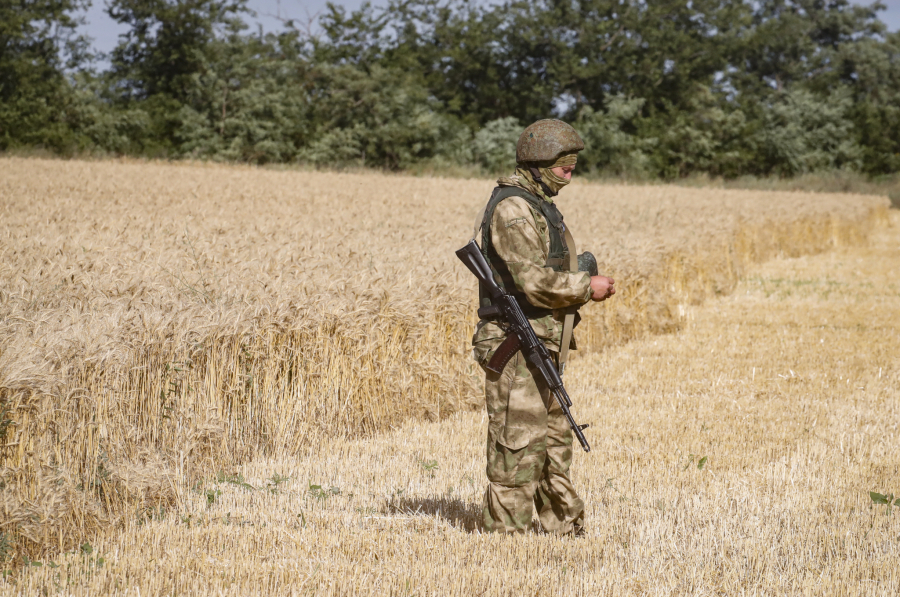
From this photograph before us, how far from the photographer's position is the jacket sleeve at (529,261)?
431cm

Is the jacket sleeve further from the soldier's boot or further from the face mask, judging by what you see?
the soldier's boot

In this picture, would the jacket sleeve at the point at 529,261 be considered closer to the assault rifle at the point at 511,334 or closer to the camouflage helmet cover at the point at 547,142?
the assault rifle at the point at 511,334

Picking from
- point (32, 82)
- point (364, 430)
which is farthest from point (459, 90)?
point (364, 430)

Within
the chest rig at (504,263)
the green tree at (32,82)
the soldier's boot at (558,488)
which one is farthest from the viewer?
the green tree at (32,82)

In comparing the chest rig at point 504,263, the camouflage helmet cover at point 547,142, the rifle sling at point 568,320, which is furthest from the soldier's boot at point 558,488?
the camouflage helmet cover at point 547,142

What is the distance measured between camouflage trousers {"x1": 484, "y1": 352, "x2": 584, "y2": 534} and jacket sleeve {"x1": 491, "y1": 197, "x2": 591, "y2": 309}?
13.8 inches

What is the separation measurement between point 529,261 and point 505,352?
1.56 feet

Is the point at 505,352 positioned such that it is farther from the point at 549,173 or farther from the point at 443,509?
the point at 443,509

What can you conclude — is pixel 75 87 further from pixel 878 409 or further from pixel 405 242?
pixel 878 409

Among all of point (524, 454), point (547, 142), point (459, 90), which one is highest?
point (459, 90)

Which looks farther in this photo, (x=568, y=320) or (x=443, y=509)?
(x=443, y=509)

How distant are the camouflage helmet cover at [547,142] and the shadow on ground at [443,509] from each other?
2059mm

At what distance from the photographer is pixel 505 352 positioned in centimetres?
441

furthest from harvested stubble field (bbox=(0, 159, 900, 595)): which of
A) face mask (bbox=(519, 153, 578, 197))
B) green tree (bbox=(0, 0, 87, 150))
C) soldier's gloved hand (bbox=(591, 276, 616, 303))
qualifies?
green tree (bbox=(0, 0, 87, 150))
